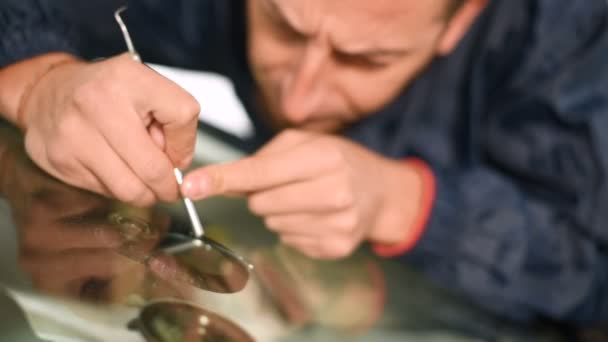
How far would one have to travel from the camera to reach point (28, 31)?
215 mm

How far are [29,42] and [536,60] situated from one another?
32 cm

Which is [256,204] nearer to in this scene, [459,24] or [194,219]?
[194,219]

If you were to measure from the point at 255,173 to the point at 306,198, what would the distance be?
0.19 ft

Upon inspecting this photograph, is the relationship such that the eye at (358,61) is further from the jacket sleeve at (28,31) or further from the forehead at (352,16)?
the jacket sleeve at (28,31)

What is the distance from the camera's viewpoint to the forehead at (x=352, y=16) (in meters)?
0.31

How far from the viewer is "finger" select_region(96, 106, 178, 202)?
20cm

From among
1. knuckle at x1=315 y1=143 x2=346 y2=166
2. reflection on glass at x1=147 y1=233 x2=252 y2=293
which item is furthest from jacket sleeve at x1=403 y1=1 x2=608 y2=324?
reflection on glass at x1=147 y1=233 x2=252 y2=293

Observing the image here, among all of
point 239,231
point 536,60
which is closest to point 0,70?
point 239,231

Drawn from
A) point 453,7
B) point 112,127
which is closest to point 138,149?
point 112,127

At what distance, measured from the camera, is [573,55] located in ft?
1.34

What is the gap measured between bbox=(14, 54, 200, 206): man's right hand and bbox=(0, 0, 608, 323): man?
39 mm

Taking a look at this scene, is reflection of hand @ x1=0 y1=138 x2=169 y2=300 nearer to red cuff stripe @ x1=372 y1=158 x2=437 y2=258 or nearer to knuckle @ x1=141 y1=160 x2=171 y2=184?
knuckle @ x1=141 y1=160 x2=171 y2=184

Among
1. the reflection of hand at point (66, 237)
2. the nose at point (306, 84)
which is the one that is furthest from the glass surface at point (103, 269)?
the nose at point (306, 84)

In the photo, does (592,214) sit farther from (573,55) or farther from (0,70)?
(0,70)
